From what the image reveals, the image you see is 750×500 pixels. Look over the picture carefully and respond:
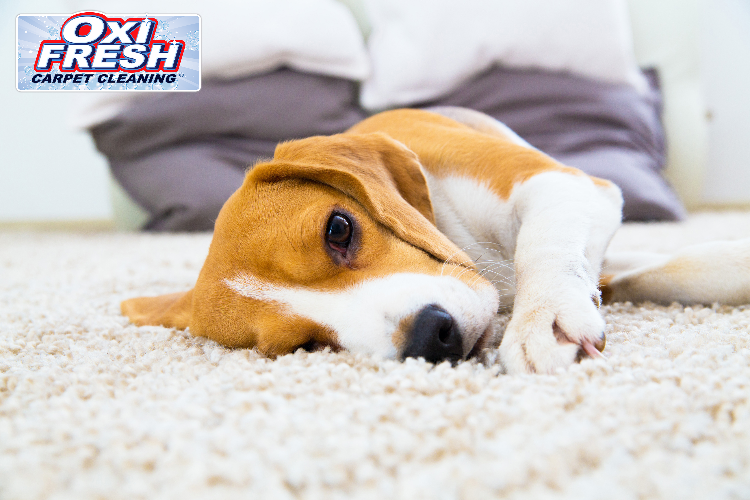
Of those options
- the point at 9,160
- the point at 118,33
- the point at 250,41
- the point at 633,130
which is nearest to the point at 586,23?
the point at 633,130

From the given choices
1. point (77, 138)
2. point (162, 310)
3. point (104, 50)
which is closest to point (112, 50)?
point (104, 50)

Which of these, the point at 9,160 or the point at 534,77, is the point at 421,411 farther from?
the point at 9,160

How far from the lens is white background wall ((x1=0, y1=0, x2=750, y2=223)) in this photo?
452 centimetres

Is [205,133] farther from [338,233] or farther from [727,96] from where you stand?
[727,96]

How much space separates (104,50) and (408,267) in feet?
7.92

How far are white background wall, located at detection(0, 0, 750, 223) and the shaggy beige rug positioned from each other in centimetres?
419

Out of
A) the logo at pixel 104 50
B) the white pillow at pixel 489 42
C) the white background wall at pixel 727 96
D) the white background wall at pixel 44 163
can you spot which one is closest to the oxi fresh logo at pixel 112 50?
the logo at pixel 104 50

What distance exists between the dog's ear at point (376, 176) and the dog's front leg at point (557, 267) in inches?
7.2

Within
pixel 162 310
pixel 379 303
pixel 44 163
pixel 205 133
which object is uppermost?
pixel 379 303

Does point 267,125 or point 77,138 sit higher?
point 267,125

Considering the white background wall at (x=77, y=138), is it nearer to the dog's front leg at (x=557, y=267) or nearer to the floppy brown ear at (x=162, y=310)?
the floppy brown ear at (x=162, y=310)

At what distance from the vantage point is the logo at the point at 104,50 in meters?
2.69

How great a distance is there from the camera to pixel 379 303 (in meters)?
1.01

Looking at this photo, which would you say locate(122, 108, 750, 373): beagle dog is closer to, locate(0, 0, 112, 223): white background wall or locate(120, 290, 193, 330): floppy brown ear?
locate(120, 290, 193, 330): floppy brown ear
